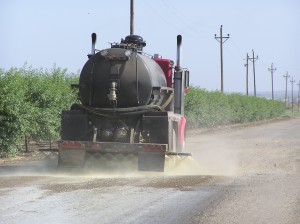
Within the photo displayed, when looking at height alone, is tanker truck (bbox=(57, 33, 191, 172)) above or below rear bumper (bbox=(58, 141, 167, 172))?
above

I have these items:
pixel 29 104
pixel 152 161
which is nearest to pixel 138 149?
pixel 152 161

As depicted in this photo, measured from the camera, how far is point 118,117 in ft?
43.2

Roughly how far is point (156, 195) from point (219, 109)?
3511 centimetres

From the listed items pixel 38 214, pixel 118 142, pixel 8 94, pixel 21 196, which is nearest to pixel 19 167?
pixel 8 94

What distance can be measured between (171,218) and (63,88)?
13331 mm

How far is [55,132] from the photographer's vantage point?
63.1 ft

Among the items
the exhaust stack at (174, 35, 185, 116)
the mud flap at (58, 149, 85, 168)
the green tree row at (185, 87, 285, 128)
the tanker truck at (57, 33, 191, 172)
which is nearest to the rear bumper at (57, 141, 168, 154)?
the tanker truck at (57, 33, 191, 172)

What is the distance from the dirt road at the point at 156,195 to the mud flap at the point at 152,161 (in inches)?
8.5

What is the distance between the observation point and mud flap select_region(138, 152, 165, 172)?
12.6 m

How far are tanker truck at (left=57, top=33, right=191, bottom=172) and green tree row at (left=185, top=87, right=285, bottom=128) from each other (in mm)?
21422

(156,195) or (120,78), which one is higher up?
(120,78)

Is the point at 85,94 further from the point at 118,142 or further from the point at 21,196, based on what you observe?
the point at 21,196

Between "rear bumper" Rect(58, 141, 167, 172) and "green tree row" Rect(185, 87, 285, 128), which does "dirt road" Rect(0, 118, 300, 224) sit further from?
"green tree row" Rect(185, 87, 285, 128)

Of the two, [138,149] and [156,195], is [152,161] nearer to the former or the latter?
[138,149]
